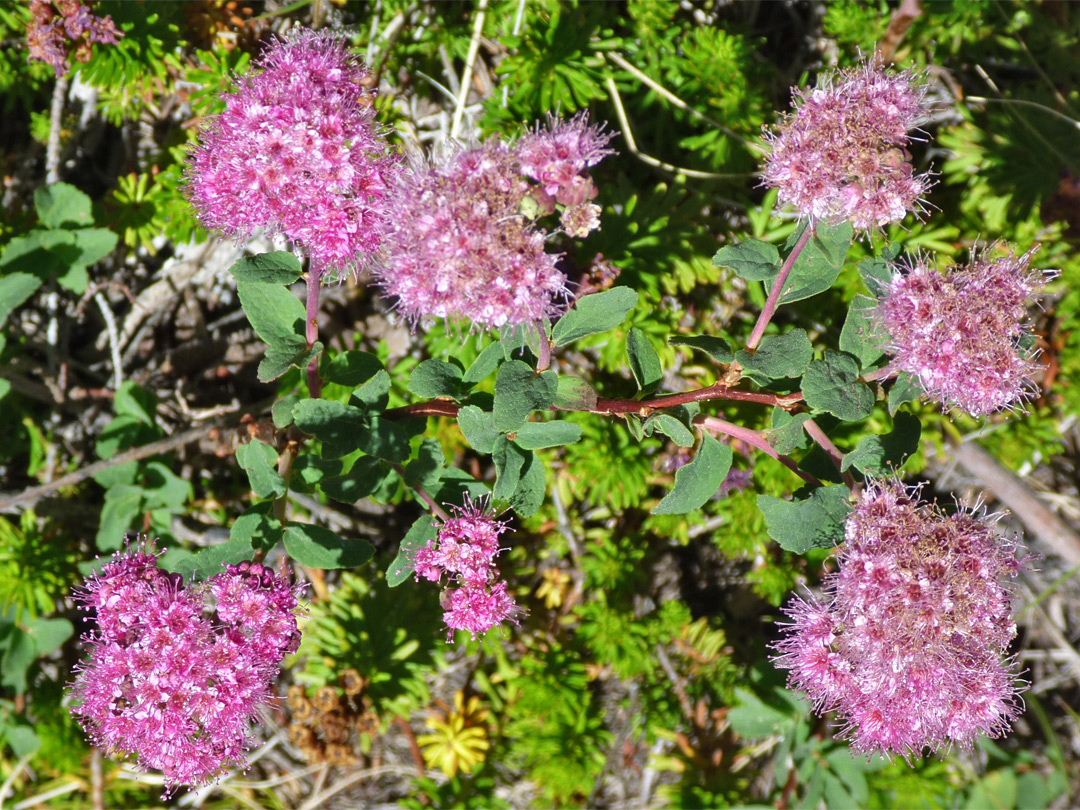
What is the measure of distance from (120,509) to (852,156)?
2590 millimetres

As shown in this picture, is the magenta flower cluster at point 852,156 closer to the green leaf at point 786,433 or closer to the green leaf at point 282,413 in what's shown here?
the green leaf at point 786,433

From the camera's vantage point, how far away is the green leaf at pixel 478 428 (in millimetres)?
2031

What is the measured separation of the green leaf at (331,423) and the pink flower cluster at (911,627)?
1.30 m

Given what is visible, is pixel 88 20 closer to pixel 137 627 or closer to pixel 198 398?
pixel 198 398

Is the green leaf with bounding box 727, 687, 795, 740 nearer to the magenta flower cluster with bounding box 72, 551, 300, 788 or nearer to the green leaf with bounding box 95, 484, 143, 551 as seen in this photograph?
the magenta flower cluster with bounding box 72, 551, 300, 788

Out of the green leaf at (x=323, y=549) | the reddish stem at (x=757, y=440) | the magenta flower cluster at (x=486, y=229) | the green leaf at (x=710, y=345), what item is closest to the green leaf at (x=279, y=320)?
the magenta flower cluster at (x=486, y=229)

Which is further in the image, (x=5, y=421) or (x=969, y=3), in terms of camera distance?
(x=5, y=421)

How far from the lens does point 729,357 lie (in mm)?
2051

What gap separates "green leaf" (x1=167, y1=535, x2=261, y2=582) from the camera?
2.01 metres

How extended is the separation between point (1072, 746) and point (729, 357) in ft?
10.7

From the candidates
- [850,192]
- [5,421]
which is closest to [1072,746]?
[850,192]

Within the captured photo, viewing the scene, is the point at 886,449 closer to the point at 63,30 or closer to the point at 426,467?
the point at 426,467

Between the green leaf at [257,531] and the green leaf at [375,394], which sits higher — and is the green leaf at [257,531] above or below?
below

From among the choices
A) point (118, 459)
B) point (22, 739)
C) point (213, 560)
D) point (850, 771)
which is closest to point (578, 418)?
point (213, 560)
